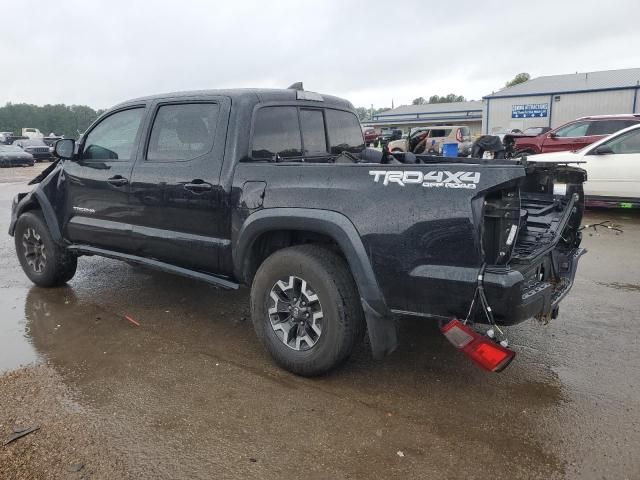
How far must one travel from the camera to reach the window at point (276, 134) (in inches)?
148

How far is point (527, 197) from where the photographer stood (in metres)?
4.04

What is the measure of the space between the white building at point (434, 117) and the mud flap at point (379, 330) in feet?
174

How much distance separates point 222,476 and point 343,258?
1.46 meters

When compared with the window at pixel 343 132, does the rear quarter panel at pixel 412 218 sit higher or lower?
lower

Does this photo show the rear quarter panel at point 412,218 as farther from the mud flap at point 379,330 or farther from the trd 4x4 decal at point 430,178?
the mud flap at point 379,330

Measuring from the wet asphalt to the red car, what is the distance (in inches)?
373

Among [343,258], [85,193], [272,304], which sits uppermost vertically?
[85,193]

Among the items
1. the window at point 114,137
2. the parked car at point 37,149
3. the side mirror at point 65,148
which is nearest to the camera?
the window at point 114,137

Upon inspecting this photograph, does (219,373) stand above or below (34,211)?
below

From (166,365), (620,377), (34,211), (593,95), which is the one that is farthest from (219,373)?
(593,95)

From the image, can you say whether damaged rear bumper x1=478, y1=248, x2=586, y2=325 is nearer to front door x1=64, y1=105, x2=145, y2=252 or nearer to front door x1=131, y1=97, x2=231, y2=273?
front door x1=131, y1=97, x2=231, y2=273

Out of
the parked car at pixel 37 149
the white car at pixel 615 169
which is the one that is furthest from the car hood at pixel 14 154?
the white car at pixel 615 169

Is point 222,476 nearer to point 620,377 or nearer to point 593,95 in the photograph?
point 620,377

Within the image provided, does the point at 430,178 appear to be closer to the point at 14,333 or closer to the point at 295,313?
the point at 295,313
